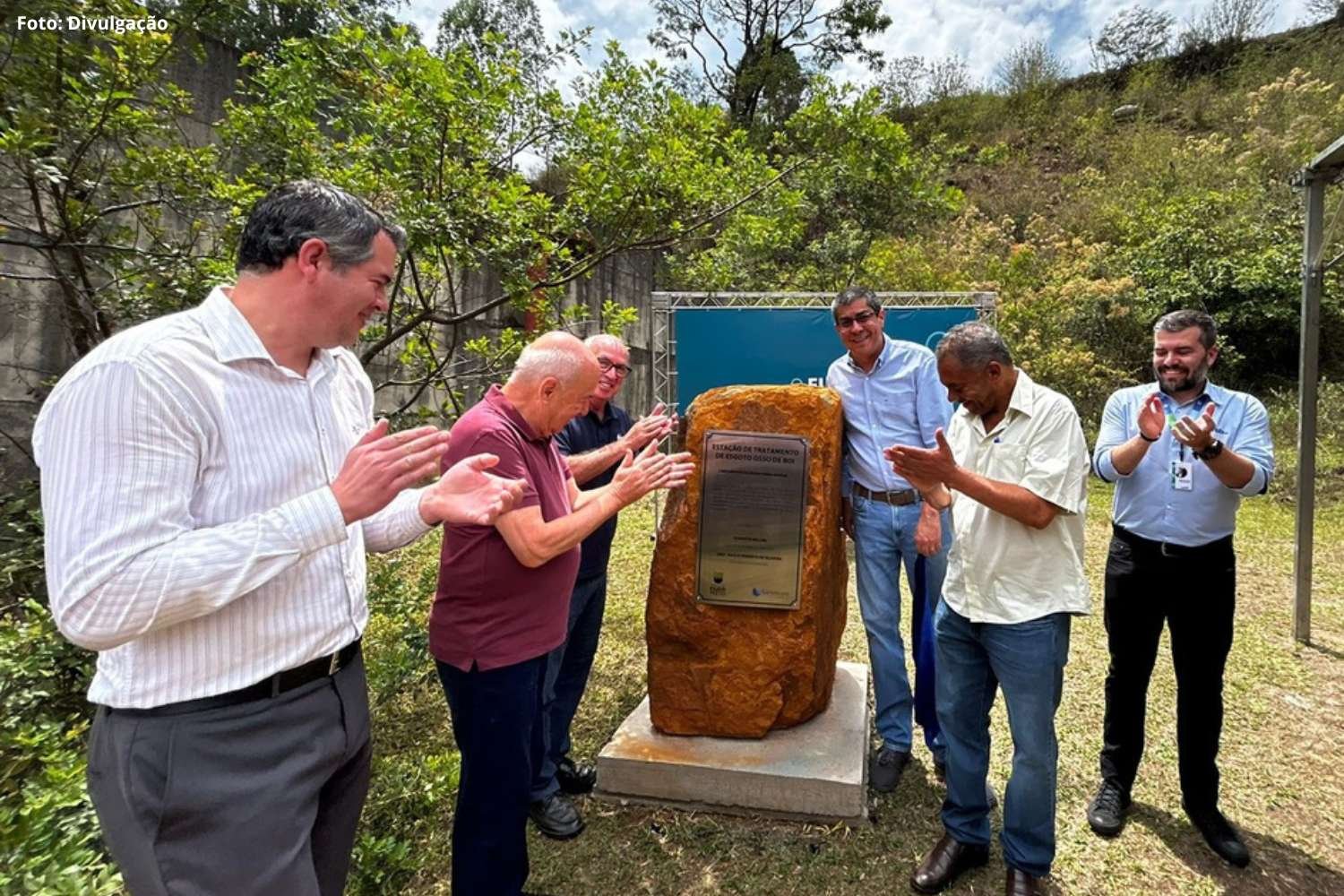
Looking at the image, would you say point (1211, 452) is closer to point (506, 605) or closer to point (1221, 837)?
point (1221, 837)

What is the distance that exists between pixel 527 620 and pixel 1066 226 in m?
18.2

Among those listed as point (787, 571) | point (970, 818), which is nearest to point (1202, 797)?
point (970, 818)

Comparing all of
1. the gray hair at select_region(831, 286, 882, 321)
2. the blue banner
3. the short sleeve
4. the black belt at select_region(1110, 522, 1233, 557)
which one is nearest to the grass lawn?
the black belt at select_region(1110, 522, 1233, 557)

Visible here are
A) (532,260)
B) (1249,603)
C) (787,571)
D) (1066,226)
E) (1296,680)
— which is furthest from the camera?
(1066,226)

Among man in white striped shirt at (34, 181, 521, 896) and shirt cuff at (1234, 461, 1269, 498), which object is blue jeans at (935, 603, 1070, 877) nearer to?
shirt cuff at (1234, 461, 1269, 498)

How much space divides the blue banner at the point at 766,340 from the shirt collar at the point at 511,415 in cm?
436

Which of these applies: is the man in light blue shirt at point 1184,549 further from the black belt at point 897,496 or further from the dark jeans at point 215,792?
the dark jeans at point 215,792

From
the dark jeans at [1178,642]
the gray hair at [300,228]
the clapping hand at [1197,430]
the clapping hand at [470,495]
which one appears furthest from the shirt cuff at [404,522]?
the dark jeans at [1178,642]

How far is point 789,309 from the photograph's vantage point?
251 inches

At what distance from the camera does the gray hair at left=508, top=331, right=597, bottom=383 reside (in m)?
2.12

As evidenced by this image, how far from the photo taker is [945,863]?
2.55 m

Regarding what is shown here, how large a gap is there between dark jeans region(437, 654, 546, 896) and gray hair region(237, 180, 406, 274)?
122 cm

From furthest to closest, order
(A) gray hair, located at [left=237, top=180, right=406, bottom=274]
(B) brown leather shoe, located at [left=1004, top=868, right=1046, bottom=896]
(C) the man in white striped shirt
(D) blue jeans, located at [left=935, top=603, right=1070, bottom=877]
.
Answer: (B) brown leather shoe, located at [left=1004, top=868, right=1046, bottom=896]
(D) blue jeans, located at [left=935, top=603, right=1070, bottom=877]
(A) gray hair, located at [left=237, top=180, right=406, bottom=274]
(C) the man in white striped shirt

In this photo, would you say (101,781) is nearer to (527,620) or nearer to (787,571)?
(527,620)
